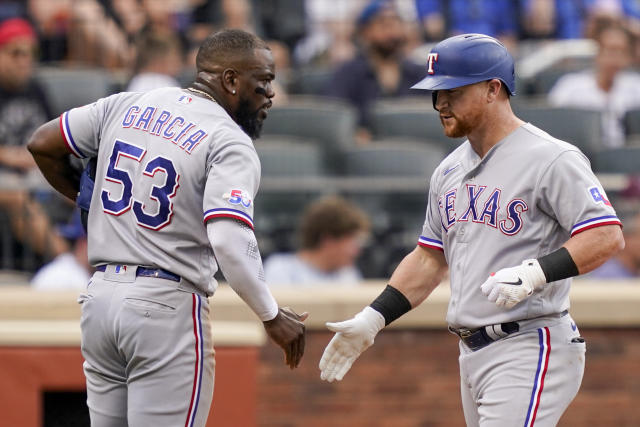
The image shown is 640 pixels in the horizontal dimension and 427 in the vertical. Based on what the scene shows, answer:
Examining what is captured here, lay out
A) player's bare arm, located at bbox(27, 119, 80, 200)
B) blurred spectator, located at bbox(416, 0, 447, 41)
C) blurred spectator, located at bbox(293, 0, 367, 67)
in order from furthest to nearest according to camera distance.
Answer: blurred spectator, located at bbox(416, 0, 447, 41) → blurred spectator, located at bbox(293, 0, 367, 67) → player's bare arm, located at bbox(27, 119, 80, 200)

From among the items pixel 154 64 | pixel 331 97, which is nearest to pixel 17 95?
pixel 154 64

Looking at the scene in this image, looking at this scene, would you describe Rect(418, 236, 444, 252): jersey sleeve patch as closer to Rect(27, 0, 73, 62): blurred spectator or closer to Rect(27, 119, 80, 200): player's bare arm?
Rect(27, 119, 80, 200): player's bare arm

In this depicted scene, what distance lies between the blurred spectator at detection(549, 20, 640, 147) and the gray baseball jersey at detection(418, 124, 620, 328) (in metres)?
5.34

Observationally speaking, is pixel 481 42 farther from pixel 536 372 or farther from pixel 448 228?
pixel 536 372

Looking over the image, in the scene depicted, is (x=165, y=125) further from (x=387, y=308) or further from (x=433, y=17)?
(x=433, y=17)

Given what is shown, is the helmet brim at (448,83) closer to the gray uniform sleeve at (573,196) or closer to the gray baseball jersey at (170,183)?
the gray uniform sleeve at (573,196)

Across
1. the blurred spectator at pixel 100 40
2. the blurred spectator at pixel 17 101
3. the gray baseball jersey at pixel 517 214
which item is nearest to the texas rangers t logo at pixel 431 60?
the gray baseball jersey at pixel 517 214

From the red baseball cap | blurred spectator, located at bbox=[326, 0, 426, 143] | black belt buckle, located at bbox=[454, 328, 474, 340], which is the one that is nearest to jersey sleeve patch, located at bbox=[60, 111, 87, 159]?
black belt buckle, located at bbox=[454, 328, 474, 340]

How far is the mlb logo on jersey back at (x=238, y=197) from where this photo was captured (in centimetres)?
393

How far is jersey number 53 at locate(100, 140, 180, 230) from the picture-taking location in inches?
159

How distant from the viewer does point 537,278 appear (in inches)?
154

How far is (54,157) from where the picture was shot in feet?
14.6

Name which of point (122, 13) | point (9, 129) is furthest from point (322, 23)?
point (9, 129)

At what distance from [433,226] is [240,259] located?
96 cm
